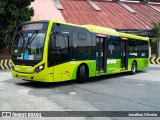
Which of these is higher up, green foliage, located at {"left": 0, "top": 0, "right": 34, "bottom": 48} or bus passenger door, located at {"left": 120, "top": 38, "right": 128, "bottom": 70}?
green foliage, located at {"left": 0, "top": 0, "right": 34, "bottom": 48}

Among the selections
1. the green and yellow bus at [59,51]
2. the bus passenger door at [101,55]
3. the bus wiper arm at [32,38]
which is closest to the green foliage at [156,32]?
the green and yellow bus at [59,51]

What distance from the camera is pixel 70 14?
33.4m

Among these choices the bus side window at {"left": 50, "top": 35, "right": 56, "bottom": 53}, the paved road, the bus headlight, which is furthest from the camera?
the bus side window at {"left": 50, "top": 35, "right": 56, "bottom": 53}

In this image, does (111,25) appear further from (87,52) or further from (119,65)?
(87,52)

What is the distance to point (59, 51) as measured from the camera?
12.7 m

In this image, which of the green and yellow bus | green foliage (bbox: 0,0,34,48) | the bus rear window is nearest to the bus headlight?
the green and yellow bus

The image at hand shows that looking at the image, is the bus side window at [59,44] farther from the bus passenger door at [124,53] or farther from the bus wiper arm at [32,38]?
the bus passenger door at [124,53]

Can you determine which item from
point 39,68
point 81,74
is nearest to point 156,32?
point 81,74

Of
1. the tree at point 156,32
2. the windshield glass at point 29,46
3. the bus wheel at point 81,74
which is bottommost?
the bus wheel at point 81,74

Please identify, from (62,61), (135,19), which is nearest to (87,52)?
(62,61)

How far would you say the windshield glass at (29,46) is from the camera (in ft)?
40.0

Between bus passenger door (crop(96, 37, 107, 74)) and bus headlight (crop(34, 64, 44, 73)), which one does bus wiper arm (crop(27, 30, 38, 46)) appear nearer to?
bus headlight (crop(34, 64, 44, 73))

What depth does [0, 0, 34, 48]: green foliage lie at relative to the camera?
2223 centimetres

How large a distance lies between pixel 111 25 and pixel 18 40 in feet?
67.2
